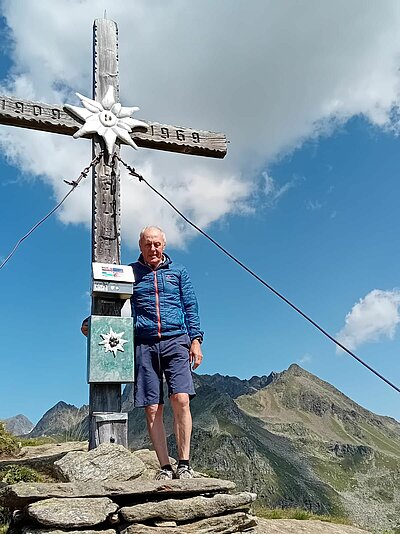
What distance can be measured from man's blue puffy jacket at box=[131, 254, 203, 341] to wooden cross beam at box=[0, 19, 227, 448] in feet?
1.85

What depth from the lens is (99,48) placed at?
793cm

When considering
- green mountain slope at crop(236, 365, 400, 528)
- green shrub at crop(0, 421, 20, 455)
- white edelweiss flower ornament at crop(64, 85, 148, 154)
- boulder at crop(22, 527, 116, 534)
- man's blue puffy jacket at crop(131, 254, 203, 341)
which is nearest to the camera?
boulder at crop(22, 527, 116, 534)

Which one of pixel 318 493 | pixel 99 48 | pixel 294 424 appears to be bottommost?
pixel 318 493

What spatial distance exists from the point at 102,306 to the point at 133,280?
0.61 m

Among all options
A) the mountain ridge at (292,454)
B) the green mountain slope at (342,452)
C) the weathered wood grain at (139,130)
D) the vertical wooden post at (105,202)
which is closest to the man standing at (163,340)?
the vertical wooden post at (105,202)

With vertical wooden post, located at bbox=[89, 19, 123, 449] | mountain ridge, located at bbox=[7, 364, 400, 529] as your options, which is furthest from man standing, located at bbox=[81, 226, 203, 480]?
mountain ridge, located at bbox=[7, 364, 400, 529]

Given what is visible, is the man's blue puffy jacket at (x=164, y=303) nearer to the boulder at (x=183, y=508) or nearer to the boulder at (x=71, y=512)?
the boulder at (x=183, y=508)

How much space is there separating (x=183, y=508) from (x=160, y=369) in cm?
165

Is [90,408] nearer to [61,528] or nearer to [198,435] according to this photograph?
[61,528]

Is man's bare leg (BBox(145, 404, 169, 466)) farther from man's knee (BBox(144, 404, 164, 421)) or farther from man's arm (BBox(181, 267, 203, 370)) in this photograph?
man's arm (BBox(181, 267, 203, 370))

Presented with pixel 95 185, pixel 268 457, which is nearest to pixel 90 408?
pixel 95 185

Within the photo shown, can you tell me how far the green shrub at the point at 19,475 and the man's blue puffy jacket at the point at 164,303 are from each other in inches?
116

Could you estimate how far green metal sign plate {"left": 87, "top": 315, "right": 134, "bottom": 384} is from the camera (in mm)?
6258

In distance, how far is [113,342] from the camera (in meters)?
6.29
